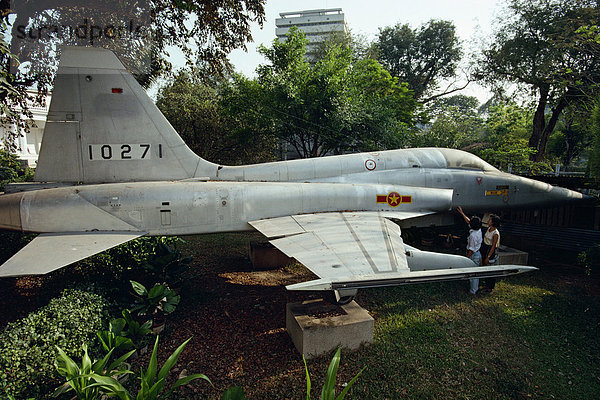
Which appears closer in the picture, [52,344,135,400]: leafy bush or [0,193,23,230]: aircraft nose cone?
[52,344,135,400]: leafy bush

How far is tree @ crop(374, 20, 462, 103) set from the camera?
34938 millimetres

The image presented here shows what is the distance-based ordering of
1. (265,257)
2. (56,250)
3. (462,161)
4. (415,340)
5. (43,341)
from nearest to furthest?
1. (43,341)
2. (56,250)
3. (415,340)
4. (265,257)
5. (462,161)

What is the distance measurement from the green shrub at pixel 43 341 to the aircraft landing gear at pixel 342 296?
3.80 meters

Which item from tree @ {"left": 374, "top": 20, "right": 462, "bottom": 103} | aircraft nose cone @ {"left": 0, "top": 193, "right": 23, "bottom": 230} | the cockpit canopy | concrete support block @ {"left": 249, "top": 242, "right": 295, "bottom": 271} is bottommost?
concrete support block @ {"left": 249, "top": 242, "right": 295, "bottom": 271}

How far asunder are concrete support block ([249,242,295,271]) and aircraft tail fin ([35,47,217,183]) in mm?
3307

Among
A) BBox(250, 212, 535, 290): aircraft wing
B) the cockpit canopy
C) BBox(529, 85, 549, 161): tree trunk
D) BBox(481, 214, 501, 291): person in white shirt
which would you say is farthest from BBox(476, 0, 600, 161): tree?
BBox(250, 212, 535, 290): aircraft wing

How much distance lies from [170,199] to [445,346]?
19.8 feet

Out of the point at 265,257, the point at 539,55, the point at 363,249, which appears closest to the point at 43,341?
the point at 363,249

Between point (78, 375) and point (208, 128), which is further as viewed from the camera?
point (208, 128)

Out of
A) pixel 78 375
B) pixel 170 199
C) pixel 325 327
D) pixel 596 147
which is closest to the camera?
pixel 78 375

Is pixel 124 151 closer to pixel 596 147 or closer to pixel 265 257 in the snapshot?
pixel 265 257

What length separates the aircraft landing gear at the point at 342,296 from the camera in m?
5.23

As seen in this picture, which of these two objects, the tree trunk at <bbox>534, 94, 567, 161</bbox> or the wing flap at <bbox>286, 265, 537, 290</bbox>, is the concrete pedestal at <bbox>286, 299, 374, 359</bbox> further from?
the tree trunk at <bbox>534, 94, 567, 161</bbox>

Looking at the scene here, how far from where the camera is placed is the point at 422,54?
118ft
